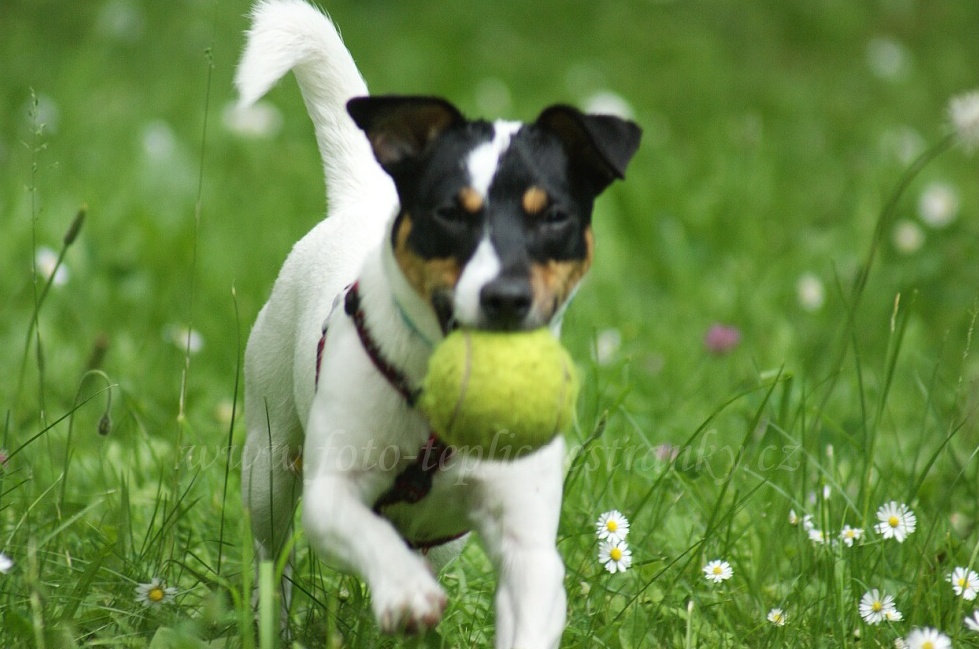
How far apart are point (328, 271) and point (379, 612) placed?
1004 millimetres

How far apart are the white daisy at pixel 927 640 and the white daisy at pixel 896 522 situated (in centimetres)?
36

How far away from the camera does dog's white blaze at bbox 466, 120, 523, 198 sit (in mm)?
2457

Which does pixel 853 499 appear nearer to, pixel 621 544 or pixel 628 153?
pixel 621 544

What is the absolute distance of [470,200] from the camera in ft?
7.98

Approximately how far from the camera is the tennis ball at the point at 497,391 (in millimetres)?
2205

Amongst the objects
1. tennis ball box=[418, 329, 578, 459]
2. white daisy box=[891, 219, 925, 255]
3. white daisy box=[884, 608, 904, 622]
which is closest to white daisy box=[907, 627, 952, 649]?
white daisy box=[884, 608, 904, 622]

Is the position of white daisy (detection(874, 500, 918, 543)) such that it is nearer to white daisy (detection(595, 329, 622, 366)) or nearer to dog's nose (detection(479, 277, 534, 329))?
dog's nose (detection(479, 277, 534, 329))

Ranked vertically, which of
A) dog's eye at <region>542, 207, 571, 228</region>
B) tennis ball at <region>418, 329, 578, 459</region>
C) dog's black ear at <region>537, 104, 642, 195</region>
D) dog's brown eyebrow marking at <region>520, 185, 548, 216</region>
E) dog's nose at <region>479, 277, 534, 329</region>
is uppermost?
dog's black ear at <region>537, 104, 642, 195</region>

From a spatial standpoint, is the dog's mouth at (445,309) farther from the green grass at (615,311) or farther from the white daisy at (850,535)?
the white daisy at (850,535)

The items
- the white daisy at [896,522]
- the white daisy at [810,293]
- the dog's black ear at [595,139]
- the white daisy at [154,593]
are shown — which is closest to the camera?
the dog's black ear at [595,139]

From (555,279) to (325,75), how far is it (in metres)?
1.11

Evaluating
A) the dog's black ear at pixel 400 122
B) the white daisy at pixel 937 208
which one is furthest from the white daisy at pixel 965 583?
the white daisy at pixel 937 208

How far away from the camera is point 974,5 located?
10.6 m

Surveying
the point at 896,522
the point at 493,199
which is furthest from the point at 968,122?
the point at 493,199
